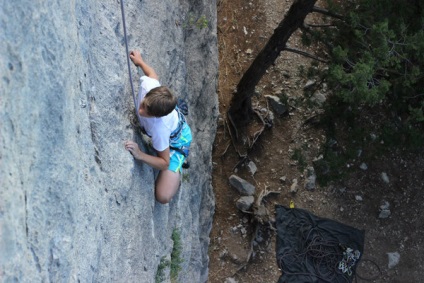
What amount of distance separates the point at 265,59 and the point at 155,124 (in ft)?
8.54

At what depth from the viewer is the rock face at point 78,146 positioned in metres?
2.45

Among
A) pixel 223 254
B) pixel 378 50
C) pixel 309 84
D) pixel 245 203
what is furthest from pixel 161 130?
pixel 309 84

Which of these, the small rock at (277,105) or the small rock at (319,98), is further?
the small rock at (277,105)

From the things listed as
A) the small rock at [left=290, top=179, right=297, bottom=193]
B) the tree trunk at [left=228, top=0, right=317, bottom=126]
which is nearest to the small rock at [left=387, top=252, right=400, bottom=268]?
the small rock at [left=290, top=179, right=297, bottom=193]

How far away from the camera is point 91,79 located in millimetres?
3510

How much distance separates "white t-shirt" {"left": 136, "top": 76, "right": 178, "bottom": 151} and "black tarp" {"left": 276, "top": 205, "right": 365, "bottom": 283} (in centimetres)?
372

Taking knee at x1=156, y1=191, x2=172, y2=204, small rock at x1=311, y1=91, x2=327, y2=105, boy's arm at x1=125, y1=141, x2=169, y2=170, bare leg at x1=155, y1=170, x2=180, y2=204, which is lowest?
small rock at x1=311, y1=91, x2=327, y2=105

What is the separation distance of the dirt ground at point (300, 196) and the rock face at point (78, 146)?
2130mm

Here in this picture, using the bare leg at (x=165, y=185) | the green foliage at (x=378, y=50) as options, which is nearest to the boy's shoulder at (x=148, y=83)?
the bare leg at (x=165, y=185)

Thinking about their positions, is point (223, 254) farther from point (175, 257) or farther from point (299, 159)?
point (175, 257)

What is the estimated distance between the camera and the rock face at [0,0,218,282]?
8.04 feet

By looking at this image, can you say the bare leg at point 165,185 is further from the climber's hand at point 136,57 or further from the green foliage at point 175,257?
the climber's hand at point 136,57

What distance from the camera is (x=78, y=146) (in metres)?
3.16

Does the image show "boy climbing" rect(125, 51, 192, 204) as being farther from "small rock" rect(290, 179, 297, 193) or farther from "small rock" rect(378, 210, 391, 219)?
"small rock" rect(378, 210, 391, 219)
